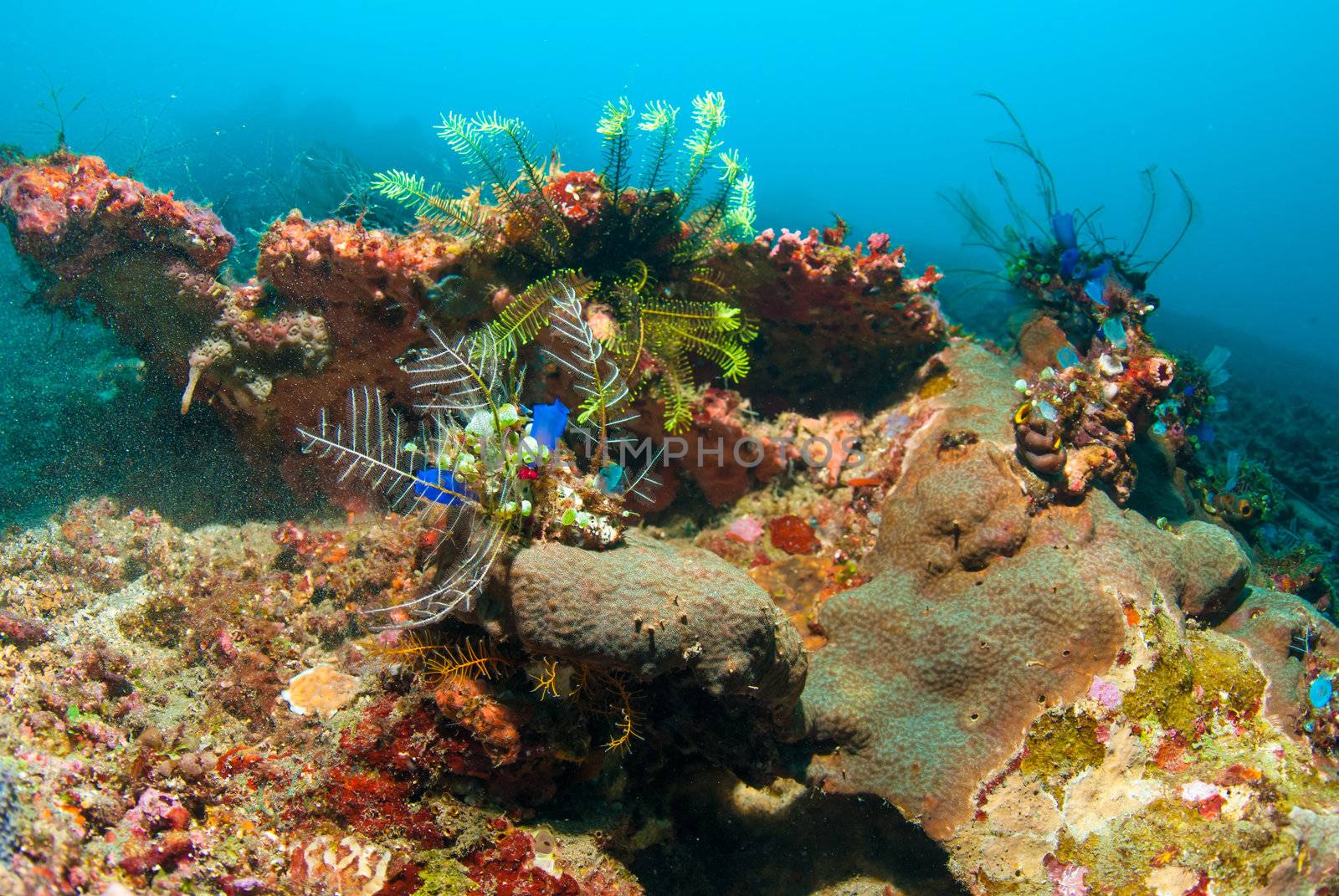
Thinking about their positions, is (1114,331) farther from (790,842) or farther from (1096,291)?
(790,842)

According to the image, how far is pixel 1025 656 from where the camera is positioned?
376 cm

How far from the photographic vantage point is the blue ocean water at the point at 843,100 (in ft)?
85.3

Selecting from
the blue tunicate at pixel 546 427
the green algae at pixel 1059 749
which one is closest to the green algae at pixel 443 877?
the blue tunicate at pixel 546 427

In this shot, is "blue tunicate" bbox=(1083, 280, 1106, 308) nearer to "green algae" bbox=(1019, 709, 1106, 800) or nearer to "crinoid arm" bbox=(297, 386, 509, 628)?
"green algae" bbox=(1019, 709, 1106, 800)

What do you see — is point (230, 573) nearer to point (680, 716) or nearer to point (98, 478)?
point (98, 478)

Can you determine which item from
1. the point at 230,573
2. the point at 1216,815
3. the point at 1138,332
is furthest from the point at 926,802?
the point at 230,573

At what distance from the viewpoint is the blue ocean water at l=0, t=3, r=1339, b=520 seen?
25984 millimetres

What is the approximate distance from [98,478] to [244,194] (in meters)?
6.50

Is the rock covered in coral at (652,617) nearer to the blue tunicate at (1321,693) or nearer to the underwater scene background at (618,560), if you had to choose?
the underwater scene background at (618,560)

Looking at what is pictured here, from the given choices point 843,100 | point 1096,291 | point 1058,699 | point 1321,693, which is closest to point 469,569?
point 1058,699

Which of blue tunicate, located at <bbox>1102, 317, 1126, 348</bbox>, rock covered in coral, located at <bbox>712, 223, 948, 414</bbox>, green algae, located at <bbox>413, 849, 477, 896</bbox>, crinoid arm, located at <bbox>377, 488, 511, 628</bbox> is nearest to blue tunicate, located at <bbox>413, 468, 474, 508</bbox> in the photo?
crinoid arm, located at <bbox>377, 488, 511, 628</bbox>

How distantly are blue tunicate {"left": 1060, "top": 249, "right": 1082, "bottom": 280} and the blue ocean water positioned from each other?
120 centimetres

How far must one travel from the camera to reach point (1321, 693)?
3680mm

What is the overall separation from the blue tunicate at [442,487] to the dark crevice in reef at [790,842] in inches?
91.7
